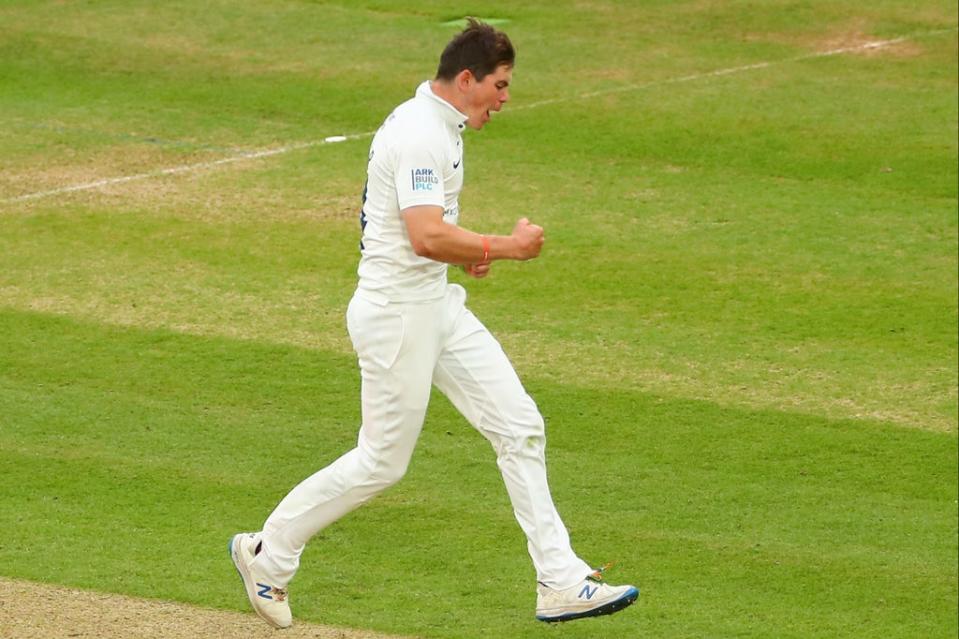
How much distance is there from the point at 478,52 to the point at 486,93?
180mm

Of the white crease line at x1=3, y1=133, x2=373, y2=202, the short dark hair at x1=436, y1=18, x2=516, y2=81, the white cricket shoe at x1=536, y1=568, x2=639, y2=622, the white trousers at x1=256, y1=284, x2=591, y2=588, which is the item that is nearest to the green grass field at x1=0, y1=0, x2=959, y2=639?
the white crease line at x1=3, y1=133, x2=373, y2=202

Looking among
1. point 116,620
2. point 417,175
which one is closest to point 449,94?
point 417,175

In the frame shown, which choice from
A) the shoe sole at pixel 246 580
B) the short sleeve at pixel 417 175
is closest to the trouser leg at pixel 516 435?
the short sleeve at pixel 417 175

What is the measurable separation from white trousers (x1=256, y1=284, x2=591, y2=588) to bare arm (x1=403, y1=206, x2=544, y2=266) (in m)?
0.38

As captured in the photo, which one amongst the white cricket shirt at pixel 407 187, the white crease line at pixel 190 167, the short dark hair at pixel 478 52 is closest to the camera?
the white cricket shirt at pixel 407 187

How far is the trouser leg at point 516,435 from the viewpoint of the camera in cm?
698

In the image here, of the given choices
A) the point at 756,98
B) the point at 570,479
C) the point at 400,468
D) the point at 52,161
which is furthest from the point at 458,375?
the point at 756,98

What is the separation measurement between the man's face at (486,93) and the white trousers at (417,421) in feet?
2.59

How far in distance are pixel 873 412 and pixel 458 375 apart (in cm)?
393

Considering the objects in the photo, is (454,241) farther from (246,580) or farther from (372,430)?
(246,580)

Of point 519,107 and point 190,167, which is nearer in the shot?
point 190,167

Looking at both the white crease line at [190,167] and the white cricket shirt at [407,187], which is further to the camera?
the white crease line at [190,167]

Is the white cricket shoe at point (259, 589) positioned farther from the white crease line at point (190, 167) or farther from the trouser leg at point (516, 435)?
the white crease line at point (190, 167)

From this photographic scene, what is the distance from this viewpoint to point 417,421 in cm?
699
